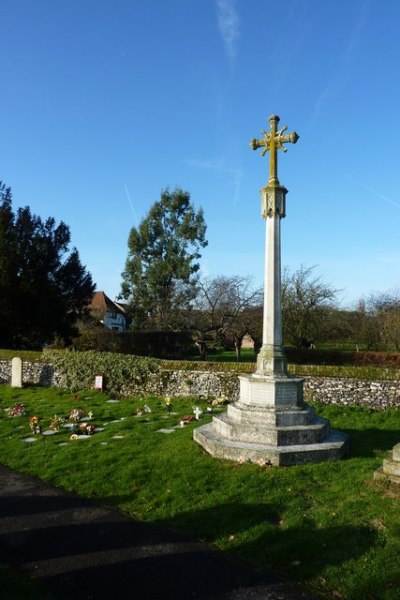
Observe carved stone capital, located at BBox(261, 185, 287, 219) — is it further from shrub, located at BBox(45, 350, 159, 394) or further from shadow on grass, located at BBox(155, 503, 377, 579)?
shrub, located at BBox(45, 350, 159, 394)

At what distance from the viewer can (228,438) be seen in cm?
869

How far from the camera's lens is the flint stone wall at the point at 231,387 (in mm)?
13367

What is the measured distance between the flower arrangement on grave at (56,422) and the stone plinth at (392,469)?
24.6 ft

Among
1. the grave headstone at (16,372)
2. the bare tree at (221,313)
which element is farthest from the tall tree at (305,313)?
the grave headstone at (16,372)

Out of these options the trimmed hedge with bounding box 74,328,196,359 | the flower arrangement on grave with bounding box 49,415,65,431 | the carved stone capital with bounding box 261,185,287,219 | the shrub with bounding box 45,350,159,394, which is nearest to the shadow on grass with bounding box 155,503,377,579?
the carved stone capital with bounding box 261,185,287,219

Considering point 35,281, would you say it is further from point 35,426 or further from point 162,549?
point 162,549

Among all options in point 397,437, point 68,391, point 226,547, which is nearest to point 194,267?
point 68,391

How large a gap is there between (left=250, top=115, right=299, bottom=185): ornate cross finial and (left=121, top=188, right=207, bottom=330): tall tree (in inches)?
1085

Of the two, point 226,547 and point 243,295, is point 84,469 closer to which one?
point 226,547

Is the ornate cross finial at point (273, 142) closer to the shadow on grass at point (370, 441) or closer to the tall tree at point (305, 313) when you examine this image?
the shadow on grass at point (370, 441)

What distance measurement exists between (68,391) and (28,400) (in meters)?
1.73

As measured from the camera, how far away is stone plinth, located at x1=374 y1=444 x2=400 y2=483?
22.0 feet

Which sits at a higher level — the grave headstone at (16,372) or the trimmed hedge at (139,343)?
the trimmed hedge at (139,343)

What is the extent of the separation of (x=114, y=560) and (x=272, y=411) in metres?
4.43
